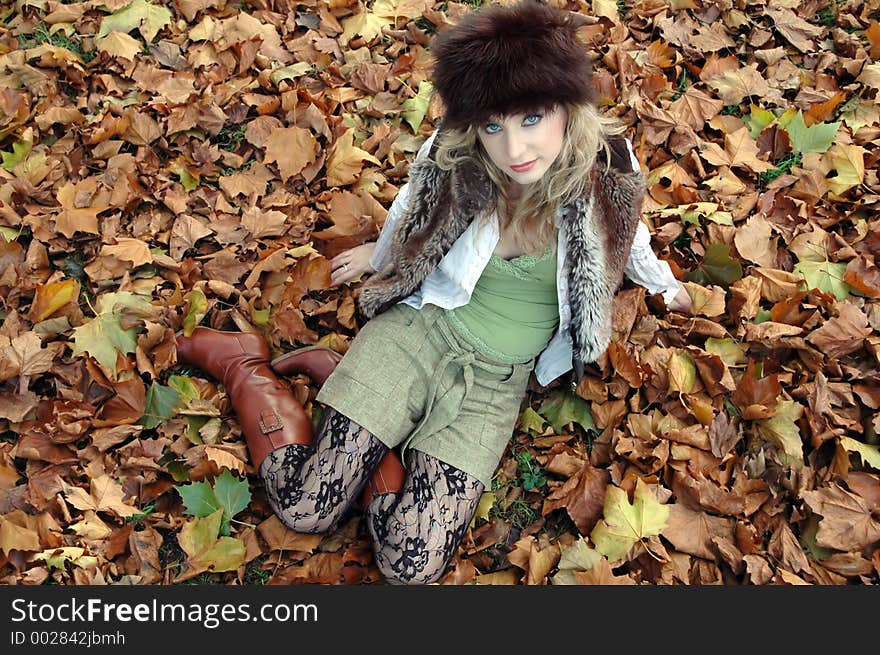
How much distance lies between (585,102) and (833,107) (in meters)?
1.71

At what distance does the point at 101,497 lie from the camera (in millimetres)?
2305

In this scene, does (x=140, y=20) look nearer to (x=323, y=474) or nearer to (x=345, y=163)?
(x=345, y=163)

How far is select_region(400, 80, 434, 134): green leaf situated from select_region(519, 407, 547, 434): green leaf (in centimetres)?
129

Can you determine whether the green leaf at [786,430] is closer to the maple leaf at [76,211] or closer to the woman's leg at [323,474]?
the woman's leg at [323,474]

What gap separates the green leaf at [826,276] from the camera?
8.65 feet

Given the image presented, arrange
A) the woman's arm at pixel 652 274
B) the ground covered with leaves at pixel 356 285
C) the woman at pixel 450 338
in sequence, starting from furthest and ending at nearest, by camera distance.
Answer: the woman's arm at pixel 652 274 < the ground covered with leaves at pixel 356 285 < the woman at pixel 450 338

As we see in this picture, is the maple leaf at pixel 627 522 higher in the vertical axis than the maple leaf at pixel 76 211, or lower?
lower

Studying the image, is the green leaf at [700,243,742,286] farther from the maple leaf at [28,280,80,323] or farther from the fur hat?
the maple leaf at [28,280,80,323]

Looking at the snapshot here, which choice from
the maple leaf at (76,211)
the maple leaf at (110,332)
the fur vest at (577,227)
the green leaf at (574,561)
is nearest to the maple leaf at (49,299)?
the maple leaf at (110,332)

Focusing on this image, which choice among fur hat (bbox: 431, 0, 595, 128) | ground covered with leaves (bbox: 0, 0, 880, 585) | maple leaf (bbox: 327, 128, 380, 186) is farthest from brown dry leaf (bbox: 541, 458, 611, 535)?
maple leaf (bbox: 327, 128, 380, 186)

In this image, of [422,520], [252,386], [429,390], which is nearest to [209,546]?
[252,386]

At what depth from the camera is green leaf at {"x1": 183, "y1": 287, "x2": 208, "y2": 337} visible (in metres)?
2.60

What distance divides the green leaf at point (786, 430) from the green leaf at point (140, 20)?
2850mm

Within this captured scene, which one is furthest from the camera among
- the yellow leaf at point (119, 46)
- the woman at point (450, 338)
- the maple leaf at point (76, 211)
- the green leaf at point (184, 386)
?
the yellow leaf at point (119, 46)
